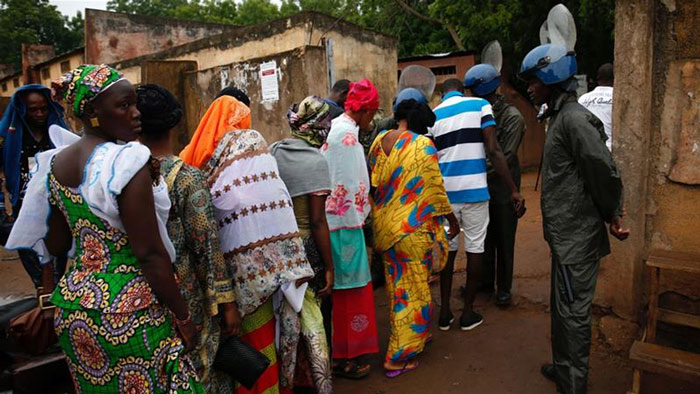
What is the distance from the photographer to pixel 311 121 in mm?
2865

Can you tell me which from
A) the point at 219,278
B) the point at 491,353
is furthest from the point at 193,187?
the point at 491,353

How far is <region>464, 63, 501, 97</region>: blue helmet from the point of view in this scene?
4.05 m

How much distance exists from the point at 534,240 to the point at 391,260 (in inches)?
126

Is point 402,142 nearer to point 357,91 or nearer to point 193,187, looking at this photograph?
point 357,91

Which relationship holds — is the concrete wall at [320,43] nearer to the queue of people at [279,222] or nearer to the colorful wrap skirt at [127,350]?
the queue of people at [279,222]

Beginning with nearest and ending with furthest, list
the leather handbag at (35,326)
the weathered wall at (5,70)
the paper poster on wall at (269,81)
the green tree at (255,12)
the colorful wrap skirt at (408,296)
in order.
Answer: the leather handbag at (35,326) < the colorful wrap skirt at (408,296) < the paper poster on wall at (269,81) < the weathered wall at (5,70) < the green tree at (255,12)

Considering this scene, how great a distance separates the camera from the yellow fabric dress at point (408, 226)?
10.6ft

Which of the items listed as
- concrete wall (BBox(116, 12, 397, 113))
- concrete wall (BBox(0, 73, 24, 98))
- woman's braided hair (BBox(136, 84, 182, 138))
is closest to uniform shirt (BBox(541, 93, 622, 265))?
woman's braided hair (BBox(136, 84, 182, 138))

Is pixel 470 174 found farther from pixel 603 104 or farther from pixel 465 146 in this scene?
pixel 603 104

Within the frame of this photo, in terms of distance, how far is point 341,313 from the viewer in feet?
10.7

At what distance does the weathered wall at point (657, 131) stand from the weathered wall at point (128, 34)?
53.6 ft

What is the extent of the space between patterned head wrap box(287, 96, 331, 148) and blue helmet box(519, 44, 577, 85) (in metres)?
1.14

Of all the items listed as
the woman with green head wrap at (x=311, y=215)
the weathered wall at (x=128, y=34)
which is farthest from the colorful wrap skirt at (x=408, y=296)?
the weathered wall at (x=128, y=34)

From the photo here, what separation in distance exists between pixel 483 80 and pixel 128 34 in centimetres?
1625
